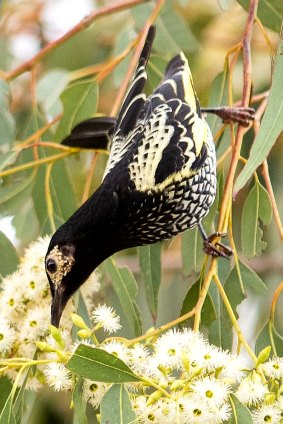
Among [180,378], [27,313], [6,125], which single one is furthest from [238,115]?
[180,378]

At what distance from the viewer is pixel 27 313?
112 inches

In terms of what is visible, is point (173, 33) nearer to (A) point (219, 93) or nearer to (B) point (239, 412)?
(A) point (219, 93)

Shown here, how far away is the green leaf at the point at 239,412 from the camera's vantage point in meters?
2.26

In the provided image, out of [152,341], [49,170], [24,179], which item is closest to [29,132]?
[24,179]

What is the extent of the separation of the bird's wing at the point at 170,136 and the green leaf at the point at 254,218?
0.24 meters

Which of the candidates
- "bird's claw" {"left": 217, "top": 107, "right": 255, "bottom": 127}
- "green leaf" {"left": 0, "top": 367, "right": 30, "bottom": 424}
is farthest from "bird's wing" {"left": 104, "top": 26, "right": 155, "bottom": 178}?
"green leaf" {"left": 0, "top": 367, "right": 30, "bottom": 424}

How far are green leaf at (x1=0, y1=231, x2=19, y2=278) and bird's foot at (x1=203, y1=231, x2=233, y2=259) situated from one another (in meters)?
0.67

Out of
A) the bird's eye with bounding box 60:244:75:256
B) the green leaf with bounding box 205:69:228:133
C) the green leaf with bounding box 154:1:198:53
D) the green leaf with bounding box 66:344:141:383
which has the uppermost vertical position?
the green leaf with bounding box 154:1:198:53

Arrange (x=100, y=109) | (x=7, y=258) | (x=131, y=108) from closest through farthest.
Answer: (x=7, y=258) → (x=131, y=108) → (x=100, y=109)

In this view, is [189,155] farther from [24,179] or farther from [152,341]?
[152,341]

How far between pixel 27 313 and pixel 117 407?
2.18 ft

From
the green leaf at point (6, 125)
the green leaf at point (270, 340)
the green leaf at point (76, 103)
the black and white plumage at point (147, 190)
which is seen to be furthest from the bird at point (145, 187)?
the green leaf at point (270, 340)

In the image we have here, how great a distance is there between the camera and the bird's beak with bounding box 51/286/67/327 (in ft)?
9.19

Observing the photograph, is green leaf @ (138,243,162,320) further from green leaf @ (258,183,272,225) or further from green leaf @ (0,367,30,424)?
green leaf @ (0,367,30,424)
